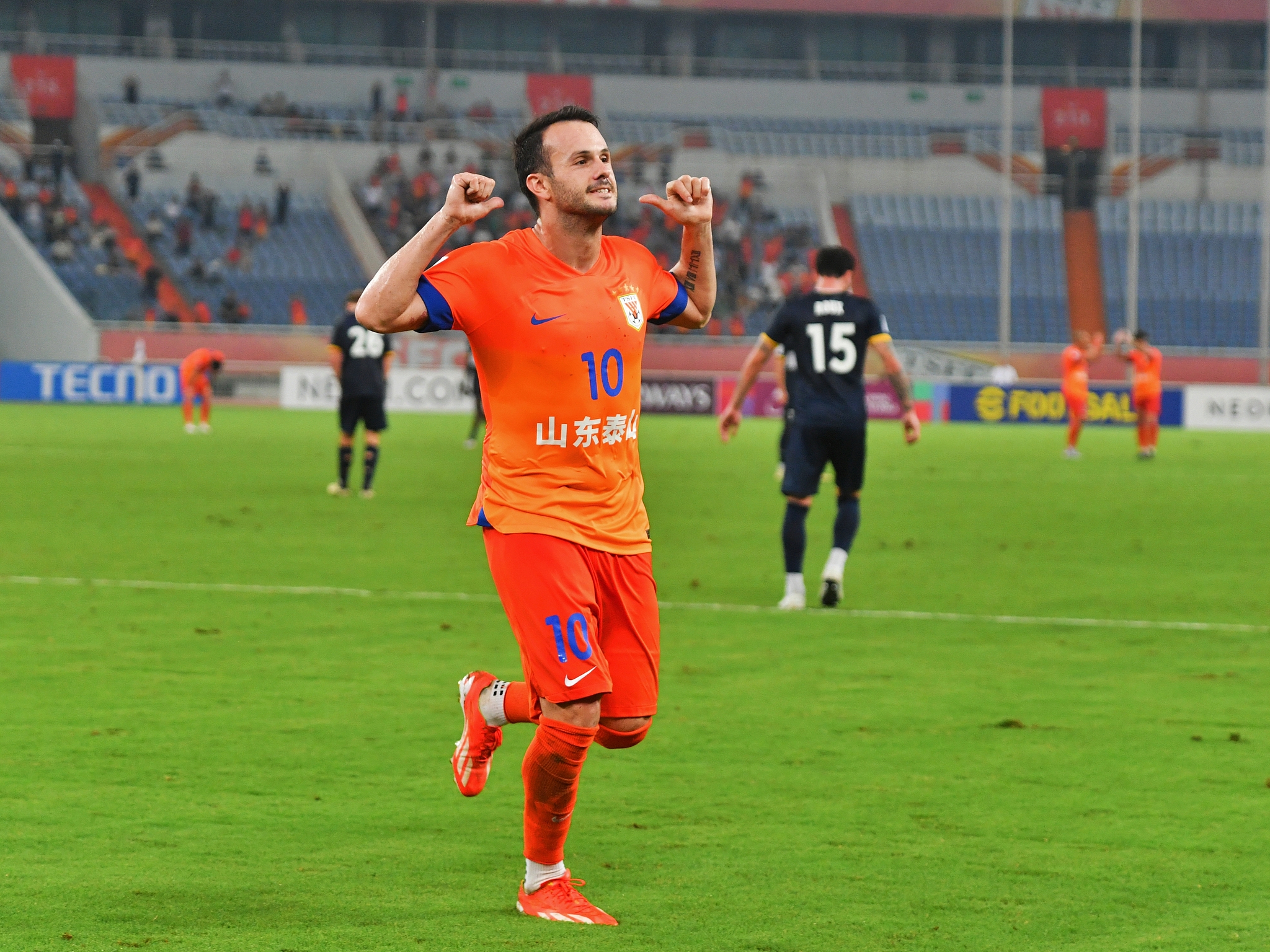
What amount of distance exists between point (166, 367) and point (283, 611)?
3556 centimetres

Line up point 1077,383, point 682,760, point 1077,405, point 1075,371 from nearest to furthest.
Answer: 1. point 682,760
2. point 1077,405
3. point 1077,383
4. point 1075,371

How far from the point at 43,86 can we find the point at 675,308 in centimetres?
5671

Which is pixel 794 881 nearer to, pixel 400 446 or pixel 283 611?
pixel 283 611

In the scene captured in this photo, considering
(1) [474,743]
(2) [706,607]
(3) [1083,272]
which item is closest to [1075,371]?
(2) [706,607]

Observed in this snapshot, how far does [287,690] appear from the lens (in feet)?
27.4

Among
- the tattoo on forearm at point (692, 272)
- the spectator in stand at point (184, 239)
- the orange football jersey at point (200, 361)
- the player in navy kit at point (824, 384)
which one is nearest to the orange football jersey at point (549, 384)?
the tattoo on forearm at point (692, 272)

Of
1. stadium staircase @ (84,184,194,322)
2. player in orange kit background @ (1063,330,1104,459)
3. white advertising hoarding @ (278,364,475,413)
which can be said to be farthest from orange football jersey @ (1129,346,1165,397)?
stadium staircase @ (84,184,194,322)

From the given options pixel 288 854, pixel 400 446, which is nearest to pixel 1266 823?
pixel 288 854

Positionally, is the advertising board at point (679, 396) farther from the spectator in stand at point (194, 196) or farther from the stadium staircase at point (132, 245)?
the spectator in stand at point (194, 196)

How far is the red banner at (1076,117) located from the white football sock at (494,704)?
59.2 m

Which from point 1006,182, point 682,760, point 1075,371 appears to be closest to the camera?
point 682,760

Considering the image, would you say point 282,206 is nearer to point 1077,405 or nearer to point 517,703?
point 1077,405

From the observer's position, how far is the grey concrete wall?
47.4 m

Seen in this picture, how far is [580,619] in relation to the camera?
4.87 metres
